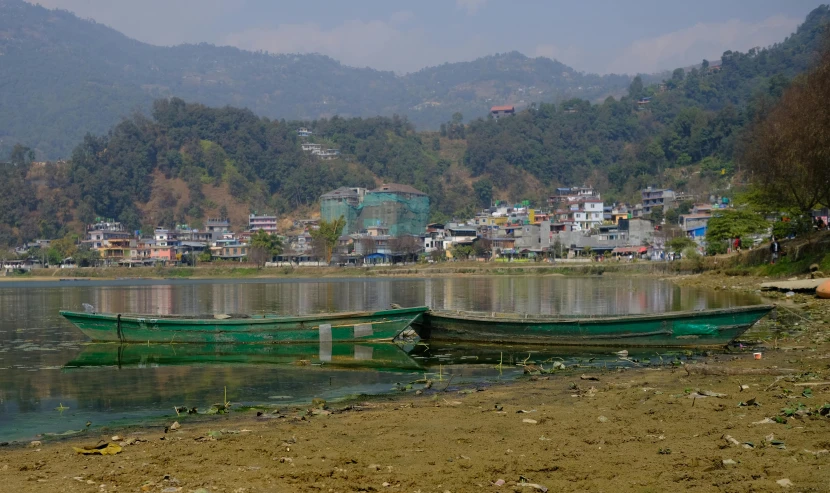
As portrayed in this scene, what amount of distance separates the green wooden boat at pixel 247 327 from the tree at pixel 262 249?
77051mm

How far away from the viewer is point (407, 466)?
24.5ft

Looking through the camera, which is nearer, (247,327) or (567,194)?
(247,327)

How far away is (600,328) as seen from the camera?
18.4m

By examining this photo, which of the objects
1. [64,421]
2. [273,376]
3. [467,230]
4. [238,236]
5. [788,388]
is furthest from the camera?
[238,236]

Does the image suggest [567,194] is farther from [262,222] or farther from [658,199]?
[262,222]

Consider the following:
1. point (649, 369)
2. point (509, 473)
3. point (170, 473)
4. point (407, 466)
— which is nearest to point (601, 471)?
point (509, 473)

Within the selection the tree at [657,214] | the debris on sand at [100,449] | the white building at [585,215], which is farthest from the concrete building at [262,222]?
the debris on sand at [100,449]

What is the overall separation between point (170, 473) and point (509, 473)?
10.4 feet

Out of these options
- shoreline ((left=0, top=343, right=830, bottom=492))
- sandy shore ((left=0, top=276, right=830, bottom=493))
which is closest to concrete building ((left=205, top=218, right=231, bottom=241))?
sandy shore ((left=0, top=276, right=830, bottom=493))

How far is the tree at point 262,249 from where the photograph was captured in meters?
99.4

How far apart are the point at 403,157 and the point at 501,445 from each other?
6502 inches

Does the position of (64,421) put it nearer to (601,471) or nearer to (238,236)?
(601,471)

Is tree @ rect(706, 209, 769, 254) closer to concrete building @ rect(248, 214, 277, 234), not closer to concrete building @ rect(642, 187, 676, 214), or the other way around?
concrete building @ rect(642, 187, 676, 214)

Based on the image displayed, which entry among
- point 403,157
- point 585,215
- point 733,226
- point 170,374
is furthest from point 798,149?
point 403,157
